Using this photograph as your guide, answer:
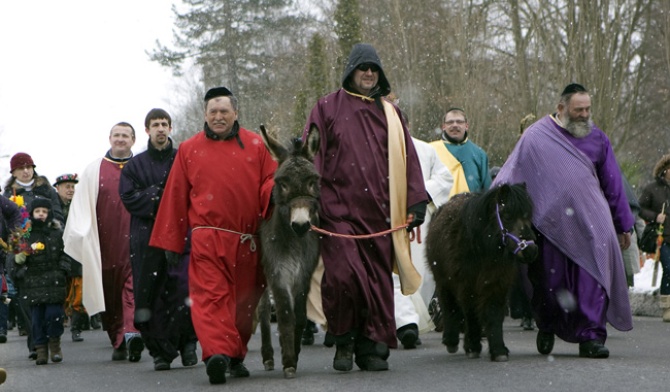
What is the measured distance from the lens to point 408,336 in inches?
502

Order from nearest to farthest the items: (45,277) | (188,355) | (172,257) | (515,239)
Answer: (172,257) → (515,239) → (188,355) → (45,277)

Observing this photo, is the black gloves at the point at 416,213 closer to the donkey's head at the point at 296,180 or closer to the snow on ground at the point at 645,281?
the donkey's head at the point at 296,180

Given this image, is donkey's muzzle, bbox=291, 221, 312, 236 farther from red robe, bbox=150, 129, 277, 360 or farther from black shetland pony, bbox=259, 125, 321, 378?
red robe, bbox=150, 129, 277, 360

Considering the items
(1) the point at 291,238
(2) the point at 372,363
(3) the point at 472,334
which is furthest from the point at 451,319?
(1) the point at 291,238

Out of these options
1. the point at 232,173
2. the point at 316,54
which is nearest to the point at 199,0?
the point at 316,54

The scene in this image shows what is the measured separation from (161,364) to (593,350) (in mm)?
3378

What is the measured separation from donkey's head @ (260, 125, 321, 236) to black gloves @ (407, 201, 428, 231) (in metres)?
0.90

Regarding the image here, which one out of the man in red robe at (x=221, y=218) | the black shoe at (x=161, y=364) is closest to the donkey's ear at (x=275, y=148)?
the man in red robe at (x=221, y=218)

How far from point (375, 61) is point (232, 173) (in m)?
1.36

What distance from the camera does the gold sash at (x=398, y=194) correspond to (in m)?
10.3

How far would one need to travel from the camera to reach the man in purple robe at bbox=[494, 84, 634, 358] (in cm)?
1102

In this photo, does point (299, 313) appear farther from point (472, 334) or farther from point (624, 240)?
point (624, 240)

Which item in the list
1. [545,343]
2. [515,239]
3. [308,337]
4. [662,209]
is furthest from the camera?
[662,209]

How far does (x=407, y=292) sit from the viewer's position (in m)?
10.6
